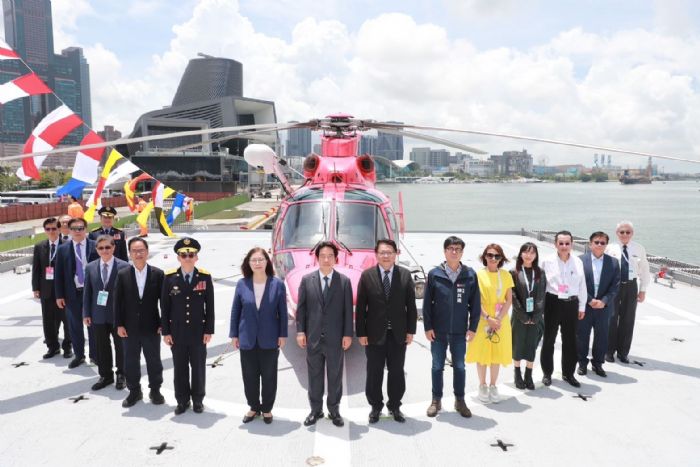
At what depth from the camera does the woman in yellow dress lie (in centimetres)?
449

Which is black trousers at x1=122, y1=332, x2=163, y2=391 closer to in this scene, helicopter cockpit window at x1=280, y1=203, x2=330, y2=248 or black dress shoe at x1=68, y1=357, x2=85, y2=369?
black dress shoe at x1=68, y1=357, x2=85, y2=369

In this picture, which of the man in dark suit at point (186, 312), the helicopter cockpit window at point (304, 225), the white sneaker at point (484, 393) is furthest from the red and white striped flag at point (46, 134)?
the white sneaker at point (484, 393)

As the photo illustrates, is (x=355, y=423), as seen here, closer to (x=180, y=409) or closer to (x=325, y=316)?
(x=325, y=316)

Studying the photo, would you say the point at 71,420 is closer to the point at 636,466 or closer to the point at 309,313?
the point at 309,313

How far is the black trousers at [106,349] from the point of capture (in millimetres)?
4910

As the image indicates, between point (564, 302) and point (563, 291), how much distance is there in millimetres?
130

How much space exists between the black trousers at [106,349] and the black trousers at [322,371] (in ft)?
7.16

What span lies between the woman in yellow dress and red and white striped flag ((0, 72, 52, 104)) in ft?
27.3

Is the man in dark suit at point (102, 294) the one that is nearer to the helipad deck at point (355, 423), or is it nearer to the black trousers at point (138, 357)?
the black trousers at point (138, 357)

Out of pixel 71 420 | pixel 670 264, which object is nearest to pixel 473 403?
pixel 71 420

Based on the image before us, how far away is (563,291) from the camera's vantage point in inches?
200

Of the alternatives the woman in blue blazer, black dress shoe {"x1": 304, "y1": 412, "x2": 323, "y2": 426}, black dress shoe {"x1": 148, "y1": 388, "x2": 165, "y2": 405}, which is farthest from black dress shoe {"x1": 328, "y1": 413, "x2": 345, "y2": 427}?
black dress shoe {"x1": 148, "y1": 388, "x2": 165, "y2": 405}

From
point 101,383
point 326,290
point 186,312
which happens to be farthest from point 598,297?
point 101,383

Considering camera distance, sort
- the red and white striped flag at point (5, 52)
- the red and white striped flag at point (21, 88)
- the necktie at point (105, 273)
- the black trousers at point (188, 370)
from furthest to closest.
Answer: the red and white striped flag at point (5, 52)
the red and white striped flag at point (21, 88)
the necktie at point (105, 273)
the black trousers at point (188, 370)
